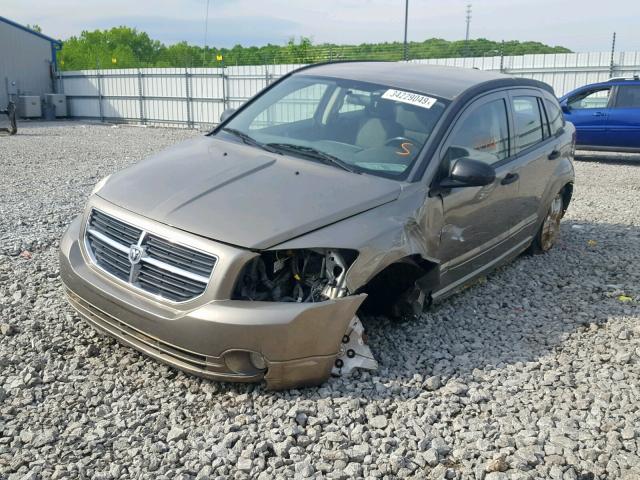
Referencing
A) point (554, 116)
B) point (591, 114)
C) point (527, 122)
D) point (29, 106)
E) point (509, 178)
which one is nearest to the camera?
point (509, 178)

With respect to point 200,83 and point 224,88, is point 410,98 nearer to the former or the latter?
point 224,88

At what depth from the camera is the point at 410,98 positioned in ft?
15.5

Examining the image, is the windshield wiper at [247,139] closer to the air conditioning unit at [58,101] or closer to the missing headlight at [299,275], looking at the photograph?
the missing headlight at [299,275]

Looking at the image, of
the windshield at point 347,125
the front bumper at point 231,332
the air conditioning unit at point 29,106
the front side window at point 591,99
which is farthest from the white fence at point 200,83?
the front bumper at point 231,332

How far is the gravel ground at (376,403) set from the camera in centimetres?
311

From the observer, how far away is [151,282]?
3.57 m

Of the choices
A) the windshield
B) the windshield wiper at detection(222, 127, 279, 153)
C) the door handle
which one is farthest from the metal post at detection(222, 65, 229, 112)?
the door handle

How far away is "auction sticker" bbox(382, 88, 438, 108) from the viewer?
468cm

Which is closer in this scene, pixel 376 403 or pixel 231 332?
pixel 231 332

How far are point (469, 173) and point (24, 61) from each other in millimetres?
31446

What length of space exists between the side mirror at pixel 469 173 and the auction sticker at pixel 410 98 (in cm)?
60

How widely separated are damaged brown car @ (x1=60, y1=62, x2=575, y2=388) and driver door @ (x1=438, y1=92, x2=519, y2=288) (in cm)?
2

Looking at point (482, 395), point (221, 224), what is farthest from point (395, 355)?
point (221, 224)

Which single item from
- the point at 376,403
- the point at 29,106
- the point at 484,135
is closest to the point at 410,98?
the point at 484,135
